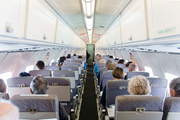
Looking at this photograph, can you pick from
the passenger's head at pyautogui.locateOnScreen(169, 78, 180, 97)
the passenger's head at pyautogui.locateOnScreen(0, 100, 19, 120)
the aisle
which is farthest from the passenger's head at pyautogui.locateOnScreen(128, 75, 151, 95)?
the aisle

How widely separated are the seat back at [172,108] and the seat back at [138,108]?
0.10 meters

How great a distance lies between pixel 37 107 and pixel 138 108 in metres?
1.23

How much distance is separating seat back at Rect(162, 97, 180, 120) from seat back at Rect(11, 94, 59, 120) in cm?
138

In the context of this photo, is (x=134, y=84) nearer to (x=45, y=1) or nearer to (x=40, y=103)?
(x=40, y=103)

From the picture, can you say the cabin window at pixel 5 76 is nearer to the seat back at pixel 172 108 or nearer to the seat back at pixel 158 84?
the seat back at pixel 158 84

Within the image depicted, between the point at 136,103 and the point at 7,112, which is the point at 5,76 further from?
the point at 136,103

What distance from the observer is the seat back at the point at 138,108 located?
1610 mm

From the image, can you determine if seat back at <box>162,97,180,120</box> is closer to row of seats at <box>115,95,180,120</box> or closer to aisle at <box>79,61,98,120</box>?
row of seats at <box>115,95,180,120</box>

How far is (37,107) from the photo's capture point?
5.20 ft

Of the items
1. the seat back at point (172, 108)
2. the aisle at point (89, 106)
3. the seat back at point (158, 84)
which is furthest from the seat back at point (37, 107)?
the aisle at point (89, 106)

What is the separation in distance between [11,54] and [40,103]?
298 centimetres

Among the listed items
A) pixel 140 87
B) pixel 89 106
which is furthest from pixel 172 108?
pixel 89 106

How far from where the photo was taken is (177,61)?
10.9 ft

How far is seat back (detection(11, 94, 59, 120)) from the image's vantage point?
5.13 feet
